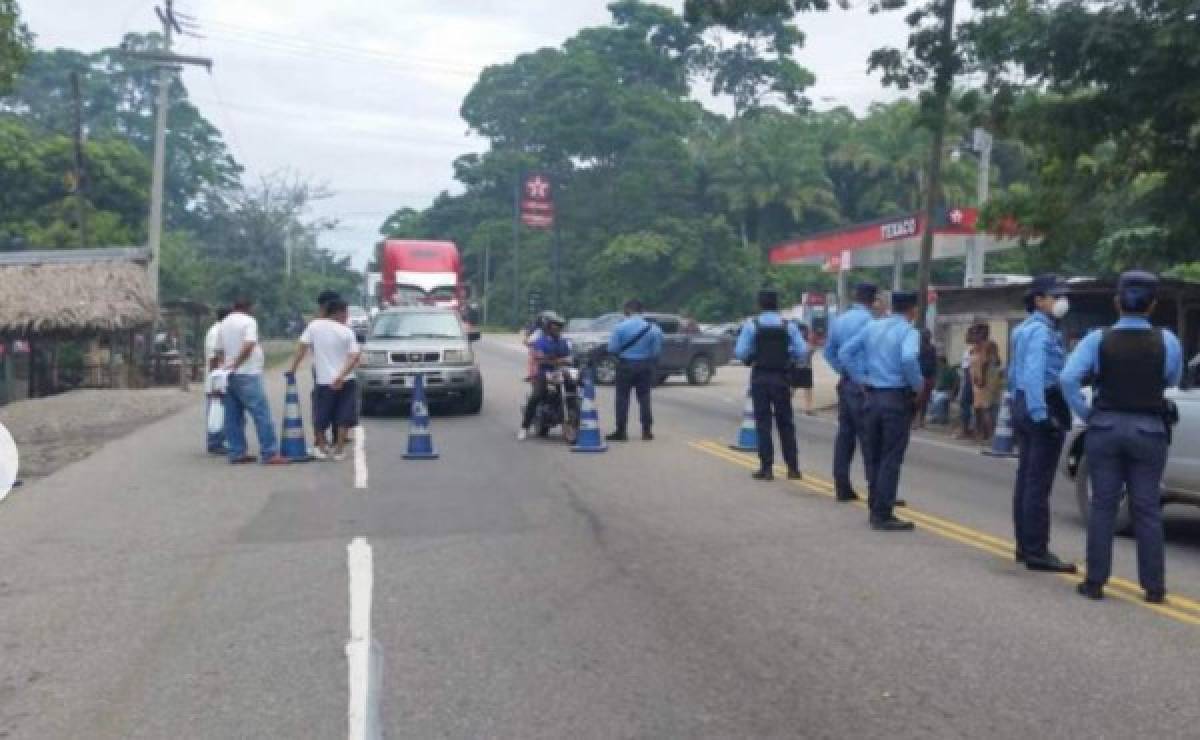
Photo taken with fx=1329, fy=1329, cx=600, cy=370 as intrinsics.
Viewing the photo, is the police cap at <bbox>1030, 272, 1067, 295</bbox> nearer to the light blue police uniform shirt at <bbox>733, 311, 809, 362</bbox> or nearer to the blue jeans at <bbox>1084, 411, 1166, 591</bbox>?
the blue jeans at <bbox>1084, 411, 1166, 591</bbox>

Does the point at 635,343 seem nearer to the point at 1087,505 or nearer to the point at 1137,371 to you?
the point at 1087,505

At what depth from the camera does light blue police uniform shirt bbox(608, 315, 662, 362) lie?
15953 mm

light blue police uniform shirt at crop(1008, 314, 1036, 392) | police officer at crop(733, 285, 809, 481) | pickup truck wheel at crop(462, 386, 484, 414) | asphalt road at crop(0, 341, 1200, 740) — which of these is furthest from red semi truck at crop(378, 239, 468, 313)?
light blue police uniform shirt at crop(1008, 314, 1036, 392)

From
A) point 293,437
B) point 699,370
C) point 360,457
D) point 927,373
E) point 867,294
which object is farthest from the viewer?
point 699,370

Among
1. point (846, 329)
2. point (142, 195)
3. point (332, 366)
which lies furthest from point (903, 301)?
point (142, 195)

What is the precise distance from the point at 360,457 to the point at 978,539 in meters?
7.25

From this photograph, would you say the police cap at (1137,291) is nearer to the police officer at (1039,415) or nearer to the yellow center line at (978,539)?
the police officer at (1039,415)

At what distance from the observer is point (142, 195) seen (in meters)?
50.8

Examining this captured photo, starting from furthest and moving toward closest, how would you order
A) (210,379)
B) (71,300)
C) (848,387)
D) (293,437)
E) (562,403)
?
(71,300) → (562,403) → (210,379) → (293,437) → (848,387)

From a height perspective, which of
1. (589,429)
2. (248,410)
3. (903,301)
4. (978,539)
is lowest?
(978,539)

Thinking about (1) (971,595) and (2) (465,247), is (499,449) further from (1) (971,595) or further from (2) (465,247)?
(2) (465,247)

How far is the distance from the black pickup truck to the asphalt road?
1801cm

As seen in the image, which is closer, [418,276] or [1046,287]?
[1046,287]

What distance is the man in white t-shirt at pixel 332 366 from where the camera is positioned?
1406 centimetres
